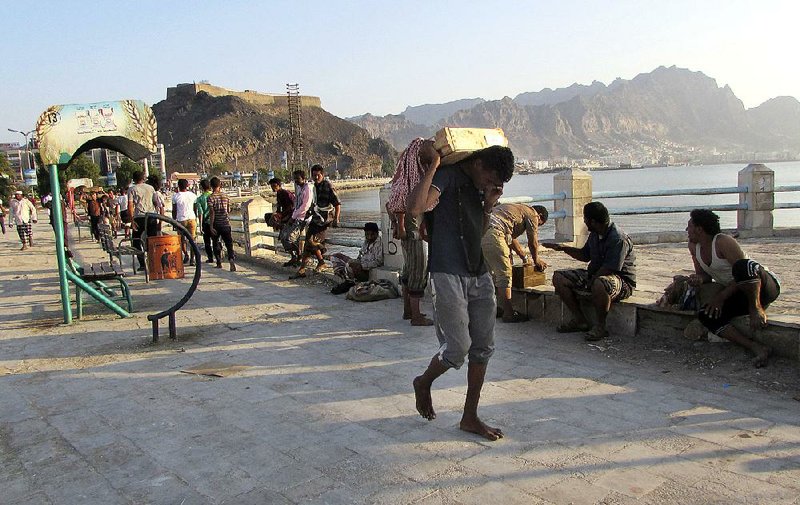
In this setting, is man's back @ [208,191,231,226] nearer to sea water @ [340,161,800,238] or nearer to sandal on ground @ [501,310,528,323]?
sandal on ground @ [501,310,528,323]

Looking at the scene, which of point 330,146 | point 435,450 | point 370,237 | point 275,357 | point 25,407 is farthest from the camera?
point 330,146

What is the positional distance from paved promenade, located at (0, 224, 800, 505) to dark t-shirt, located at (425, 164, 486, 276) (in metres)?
0.99

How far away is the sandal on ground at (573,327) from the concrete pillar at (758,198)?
661cm

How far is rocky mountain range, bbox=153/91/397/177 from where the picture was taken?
154500 millimetres

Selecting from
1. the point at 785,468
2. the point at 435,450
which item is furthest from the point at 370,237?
the point at 785,468

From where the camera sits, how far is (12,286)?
35.0 feet

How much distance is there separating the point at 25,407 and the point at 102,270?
3.15m

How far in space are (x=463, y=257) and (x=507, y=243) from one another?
8.97ft

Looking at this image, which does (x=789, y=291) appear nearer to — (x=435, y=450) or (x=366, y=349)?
(x=366, y=349)

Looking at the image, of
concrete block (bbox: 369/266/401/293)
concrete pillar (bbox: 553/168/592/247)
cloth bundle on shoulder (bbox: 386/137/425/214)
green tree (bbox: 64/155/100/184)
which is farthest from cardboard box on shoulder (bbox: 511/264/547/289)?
green tree (bbox: 64/155/100/184)

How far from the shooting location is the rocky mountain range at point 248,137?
507 feet

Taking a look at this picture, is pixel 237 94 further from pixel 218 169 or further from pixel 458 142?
pixel 458 142

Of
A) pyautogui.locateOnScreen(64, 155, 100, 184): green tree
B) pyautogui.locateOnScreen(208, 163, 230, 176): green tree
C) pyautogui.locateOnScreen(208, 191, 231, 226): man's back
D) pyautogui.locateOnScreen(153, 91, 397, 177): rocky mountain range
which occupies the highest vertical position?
pyautogui.locateOnScreen(153, 91, 397, 177): rocky mountain range

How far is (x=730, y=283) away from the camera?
184 inches
